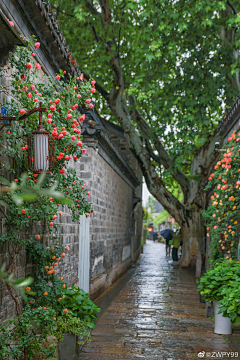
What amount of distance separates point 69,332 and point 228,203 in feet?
13.6

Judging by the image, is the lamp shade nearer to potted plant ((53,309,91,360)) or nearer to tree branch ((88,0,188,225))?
potted plant ((53,309,91,360))

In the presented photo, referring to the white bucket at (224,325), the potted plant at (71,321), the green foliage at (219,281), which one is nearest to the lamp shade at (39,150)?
the potted plant at (71,321)

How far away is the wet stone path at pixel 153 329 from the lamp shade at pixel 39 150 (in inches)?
104

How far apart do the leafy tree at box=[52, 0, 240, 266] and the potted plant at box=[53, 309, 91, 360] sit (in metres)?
7.57

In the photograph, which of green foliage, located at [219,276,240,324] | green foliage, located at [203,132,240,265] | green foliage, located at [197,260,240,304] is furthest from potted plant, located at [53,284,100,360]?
green foliage, located at [203,132,240,265]

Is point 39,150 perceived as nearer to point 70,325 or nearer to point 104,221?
point 70,325

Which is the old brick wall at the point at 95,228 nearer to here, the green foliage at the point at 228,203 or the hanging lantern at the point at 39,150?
the hanging lantern at the point at 39,150

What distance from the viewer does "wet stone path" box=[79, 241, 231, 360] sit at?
497 centimetres

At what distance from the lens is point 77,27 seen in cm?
1335

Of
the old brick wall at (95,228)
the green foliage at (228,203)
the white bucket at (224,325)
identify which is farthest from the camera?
the green foliage at (228,203)

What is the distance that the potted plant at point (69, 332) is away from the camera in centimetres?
419

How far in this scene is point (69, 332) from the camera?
4.25 metres

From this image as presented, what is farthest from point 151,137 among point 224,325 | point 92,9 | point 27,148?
point 27,148

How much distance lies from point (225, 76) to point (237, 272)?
324 inches
